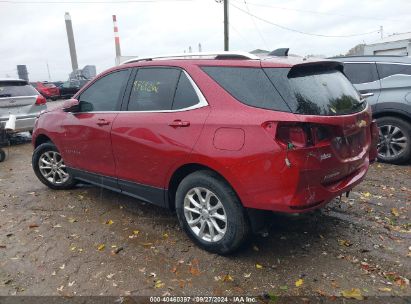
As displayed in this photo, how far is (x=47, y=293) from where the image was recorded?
9.56 feet

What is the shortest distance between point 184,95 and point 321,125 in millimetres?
1308

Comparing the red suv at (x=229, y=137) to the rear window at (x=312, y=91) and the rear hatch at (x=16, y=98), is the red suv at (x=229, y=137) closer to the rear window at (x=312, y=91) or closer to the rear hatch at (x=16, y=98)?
the rear window at (x=312, y=91)

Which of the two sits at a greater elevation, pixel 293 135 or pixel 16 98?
pixel 293 135

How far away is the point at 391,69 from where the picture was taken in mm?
6152

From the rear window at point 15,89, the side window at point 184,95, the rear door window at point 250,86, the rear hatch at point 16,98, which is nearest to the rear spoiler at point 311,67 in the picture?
the rear door window at point 250,86

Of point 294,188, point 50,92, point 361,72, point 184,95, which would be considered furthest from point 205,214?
point 50,92

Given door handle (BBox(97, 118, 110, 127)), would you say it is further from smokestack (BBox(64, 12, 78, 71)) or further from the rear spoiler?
Answer: smokestack (BBox(64, 12, 78, 71))

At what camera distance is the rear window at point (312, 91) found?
2883 millimetres

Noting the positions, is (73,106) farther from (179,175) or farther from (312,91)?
(312,91)

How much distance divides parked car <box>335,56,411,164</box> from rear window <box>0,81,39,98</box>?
7.71 metres

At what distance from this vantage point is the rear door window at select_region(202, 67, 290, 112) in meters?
2.91

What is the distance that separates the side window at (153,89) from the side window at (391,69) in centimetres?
427

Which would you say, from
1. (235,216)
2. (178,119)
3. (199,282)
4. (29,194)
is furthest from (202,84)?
(29,194)

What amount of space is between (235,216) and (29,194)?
358 centimetres
